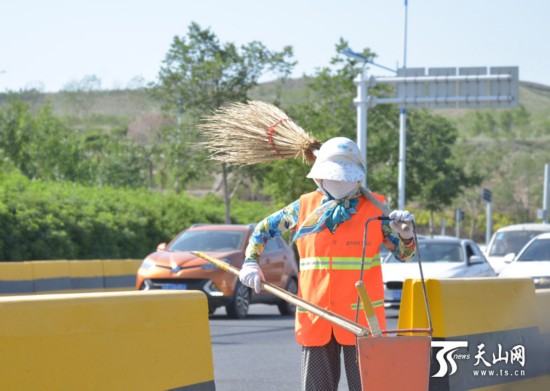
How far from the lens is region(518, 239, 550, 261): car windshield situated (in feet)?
61.8

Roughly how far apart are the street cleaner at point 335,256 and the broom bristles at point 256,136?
1.76 ft

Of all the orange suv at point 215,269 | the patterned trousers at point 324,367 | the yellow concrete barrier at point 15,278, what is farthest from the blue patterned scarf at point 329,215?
the orange suv at point 215,269

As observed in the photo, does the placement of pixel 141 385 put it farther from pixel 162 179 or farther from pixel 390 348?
pixel 162 179

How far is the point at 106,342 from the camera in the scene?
17.8 feet

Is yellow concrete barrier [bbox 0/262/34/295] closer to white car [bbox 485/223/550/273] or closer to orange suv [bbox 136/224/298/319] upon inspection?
orange suv [bbox 136/224/298/319]

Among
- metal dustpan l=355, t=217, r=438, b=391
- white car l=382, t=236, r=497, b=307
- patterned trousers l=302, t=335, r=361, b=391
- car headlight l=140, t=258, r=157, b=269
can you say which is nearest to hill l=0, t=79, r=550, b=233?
white car l=382, t=236, r=497, b=307

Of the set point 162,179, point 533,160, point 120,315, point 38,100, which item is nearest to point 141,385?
point 120,315

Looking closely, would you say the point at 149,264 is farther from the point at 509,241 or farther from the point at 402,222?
the point at 402,222

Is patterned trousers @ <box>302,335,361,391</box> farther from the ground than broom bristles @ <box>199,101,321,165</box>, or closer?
closer

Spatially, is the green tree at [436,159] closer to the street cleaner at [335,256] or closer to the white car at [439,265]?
the white car at [439,265]

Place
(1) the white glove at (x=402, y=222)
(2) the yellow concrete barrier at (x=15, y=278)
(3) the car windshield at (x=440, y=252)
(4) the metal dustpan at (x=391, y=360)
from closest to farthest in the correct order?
(4) the metal dustpan at (x=391, y=360) < (1) the white glove at (x=402, y=222) < (2) the yellow concrete barrier at (x=15, y=278) < (3) the car windshield at (x=440, y=252)

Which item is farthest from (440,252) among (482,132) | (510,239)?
(482,132)

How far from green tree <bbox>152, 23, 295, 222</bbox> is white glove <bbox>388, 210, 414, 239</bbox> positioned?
102ft

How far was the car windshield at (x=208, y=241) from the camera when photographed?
19.6 metres
